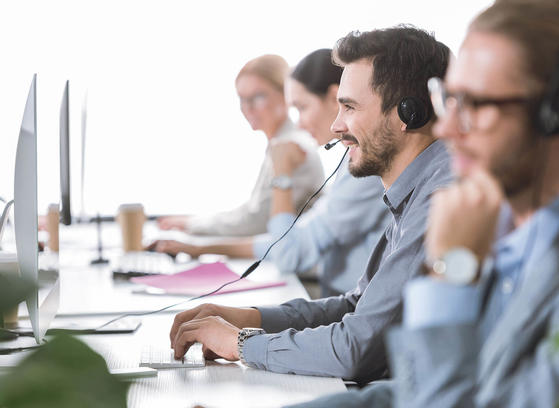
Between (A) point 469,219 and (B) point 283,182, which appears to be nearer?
(A) point 469,219

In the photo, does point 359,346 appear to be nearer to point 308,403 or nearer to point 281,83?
point 308,403

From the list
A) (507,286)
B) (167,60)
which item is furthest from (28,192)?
(167,60)

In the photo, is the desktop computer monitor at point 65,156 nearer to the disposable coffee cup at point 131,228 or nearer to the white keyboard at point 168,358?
the disposable coffee cup at point 131,228

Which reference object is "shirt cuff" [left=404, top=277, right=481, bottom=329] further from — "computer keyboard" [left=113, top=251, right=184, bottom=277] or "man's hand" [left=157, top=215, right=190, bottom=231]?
"man's hand" [left=157, top=215, right=190, bottom=231]

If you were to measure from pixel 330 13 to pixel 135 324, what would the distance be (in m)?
2.54

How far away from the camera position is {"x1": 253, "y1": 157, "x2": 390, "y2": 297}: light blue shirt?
2201 mm

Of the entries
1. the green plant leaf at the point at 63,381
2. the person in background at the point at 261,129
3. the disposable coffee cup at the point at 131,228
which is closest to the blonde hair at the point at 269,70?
the person in background at the point at 261,129

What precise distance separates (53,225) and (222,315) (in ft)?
1.66

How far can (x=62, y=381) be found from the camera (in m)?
0.43

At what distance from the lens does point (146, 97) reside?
150 inches

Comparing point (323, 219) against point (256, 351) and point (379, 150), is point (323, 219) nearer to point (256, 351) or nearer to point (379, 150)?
point (379, 150)

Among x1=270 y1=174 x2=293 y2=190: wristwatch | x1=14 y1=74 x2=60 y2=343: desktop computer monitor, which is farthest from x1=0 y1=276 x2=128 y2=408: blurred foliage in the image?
x1=270 y1=174 x2=293 y2=190: wristwatch

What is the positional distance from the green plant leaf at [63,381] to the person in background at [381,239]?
0.82 m

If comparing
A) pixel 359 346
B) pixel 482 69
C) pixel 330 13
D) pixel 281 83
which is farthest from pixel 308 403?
pixel 330 13
